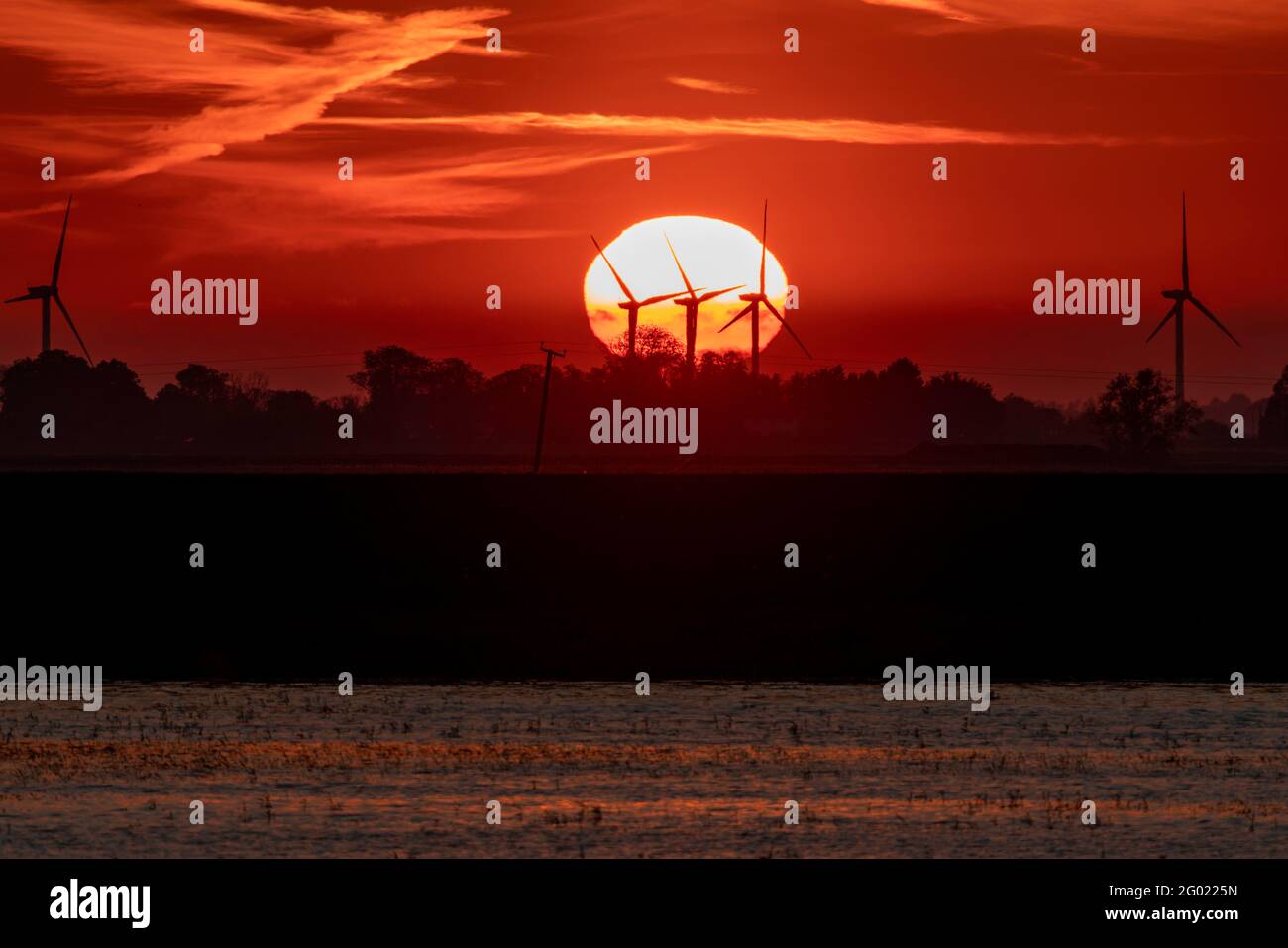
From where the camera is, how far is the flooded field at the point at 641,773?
35562mm

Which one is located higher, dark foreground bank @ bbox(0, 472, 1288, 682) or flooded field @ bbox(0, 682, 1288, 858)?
dark foreground bank @ bbox(0, 472, 1288, 682)

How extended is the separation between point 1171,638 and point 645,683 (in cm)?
2185

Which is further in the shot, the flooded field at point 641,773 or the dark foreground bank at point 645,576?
the dark foreground bank at point 645,576

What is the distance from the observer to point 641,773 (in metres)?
43.4

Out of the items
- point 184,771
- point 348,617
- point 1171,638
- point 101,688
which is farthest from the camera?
point 348,617

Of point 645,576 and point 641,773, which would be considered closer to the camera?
point 641,773

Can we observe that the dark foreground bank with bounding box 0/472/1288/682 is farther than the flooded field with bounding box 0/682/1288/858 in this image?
Yes

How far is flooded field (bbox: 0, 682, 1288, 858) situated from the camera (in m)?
35.6

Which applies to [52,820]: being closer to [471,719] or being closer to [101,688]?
[471,719]

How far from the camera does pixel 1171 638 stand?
2840 inches

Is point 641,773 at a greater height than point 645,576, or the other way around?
point 645,576
